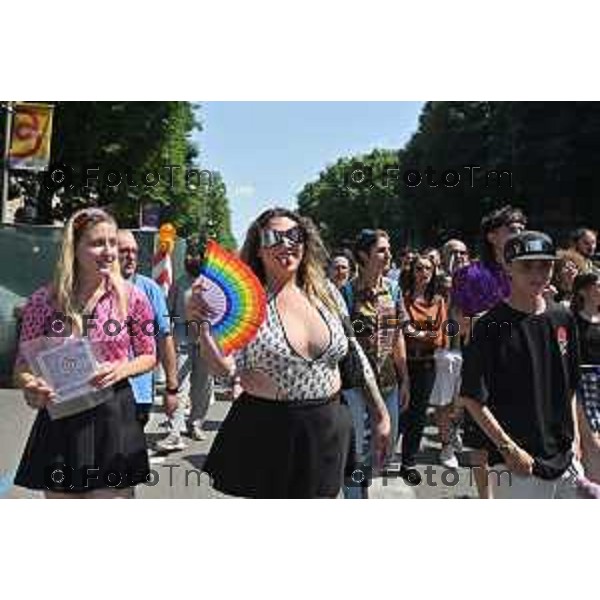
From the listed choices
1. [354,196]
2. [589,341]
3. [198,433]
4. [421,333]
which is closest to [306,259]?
[354,196]

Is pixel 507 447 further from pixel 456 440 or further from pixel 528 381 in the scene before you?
pixel 456 440

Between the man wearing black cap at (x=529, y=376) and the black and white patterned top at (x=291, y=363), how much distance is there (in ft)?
1.72

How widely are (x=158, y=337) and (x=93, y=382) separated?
0.56 metres

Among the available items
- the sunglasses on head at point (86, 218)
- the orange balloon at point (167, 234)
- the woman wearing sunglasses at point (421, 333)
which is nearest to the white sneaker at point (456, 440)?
the woman wearing sunglasses at point (421, 333)

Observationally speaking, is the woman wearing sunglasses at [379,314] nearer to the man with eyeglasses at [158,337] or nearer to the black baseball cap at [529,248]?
the man with eyeglasses at [158,337]

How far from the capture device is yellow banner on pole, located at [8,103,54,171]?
4344 mm

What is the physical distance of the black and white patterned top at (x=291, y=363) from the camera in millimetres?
3375

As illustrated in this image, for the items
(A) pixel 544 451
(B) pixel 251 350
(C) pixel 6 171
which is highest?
(C) pixel 6 171

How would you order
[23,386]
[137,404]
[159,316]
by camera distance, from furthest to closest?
[159,316] < [137,404] < [23,386]

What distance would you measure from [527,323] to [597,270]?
156 cm

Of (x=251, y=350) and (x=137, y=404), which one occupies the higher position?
(x=251, y=350)

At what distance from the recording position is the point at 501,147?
4312 mm
